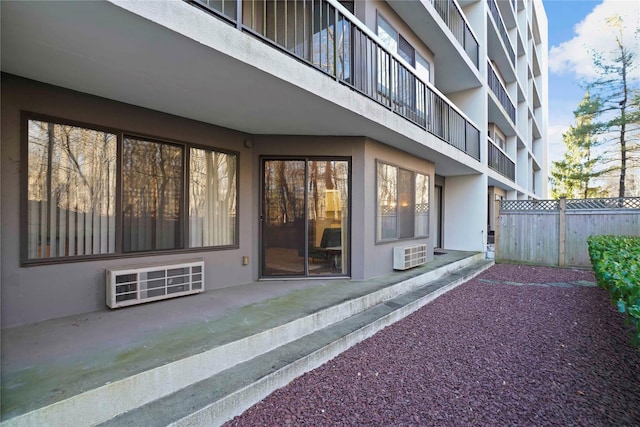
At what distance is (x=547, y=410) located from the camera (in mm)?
2303

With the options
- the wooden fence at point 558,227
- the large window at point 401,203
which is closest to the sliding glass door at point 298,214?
the large window at point 401,203

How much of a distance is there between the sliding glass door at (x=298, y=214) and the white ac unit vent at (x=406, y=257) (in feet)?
4.98

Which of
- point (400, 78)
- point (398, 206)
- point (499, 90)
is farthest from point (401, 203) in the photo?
point (499, 90)

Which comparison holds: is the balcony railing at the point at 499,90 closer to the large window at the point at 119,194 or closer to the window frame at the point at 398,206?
the window frame at the point at 398,206

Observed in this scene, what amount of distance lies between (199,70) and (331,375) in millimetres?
3008

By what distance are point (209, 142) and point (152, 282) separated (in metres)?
2.07

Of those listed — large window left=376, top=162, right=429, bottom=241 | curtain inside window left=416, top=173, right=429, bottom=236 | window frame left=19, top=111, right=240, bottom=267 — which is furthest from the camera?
curtain inside window left=416, top=173, right=429, bottom=236

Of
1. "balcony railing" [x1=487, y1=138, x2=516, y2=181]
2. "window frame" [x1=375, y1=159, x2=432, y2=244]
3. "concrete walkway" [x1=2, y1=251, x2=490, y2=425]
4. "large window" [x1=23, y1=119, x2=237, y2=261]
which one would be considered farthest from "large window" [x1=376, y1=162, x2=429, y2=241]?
"balcony railing" [x1=487, y1=138, x2=516, y2=181]

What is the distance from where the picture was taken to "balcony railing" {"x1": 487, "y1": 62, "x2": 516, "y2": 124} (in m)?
10.5

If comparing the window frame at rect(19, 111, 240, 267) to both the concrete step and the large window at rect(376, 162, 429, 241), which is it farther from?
the large window at rect(376, 162, 429, 241)

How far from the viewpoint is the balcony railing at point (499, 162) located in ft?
34.6

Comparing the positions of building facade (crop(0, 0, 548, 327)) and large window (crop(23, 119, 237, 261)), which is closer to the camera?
building facade (crop(0, 0, 548, 327))

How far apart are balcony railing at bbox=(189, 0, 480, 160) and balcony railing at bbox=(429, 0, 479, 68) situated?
2.56m

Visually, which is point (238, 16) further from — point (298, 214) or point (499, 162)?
point (499, 162)
